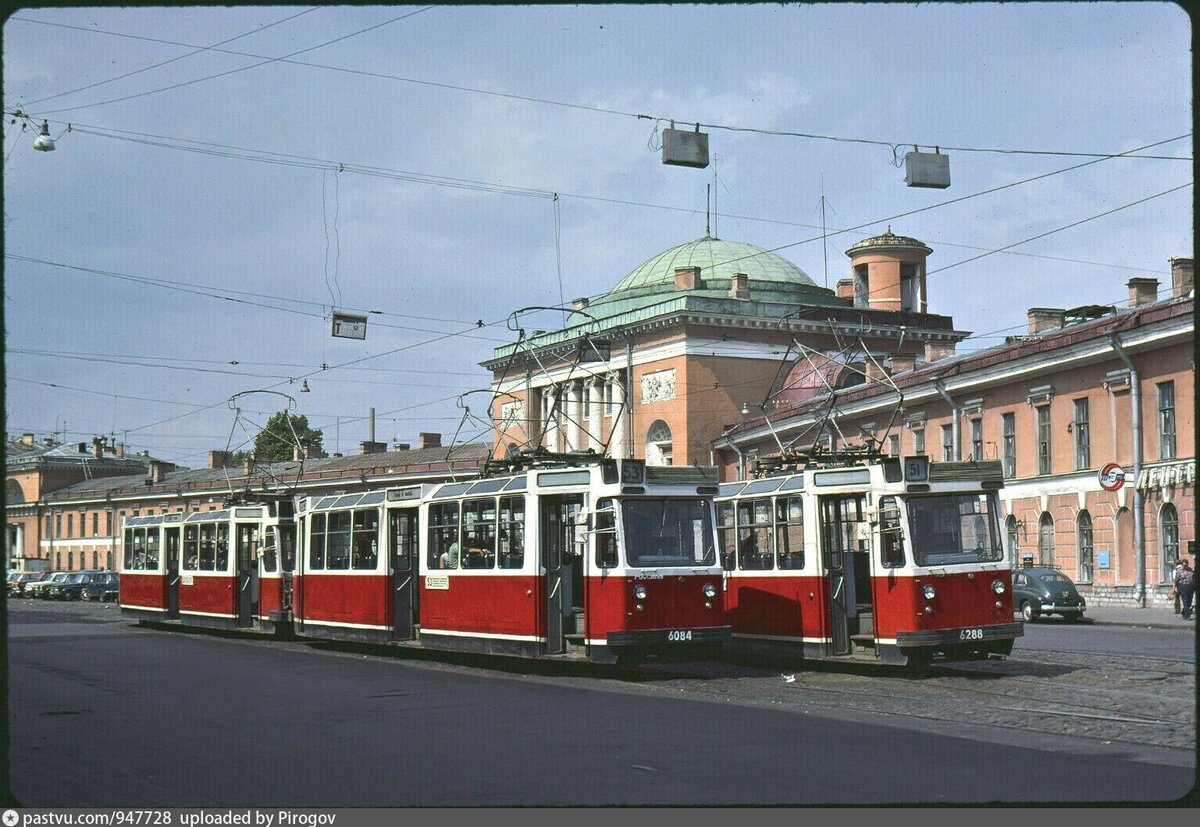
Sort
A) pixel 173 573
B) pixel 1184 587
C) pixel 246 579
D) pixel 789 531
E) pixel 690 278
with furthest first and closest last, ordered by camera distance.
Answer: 1. pixel 690 278
2. pixel 173 573
3. pixel 1184 587
4. pixel 246 579
5. pixel 789 531

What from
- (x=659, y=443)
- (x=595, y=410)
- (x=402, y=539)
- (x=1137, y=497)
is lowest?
(x=402, y=539)

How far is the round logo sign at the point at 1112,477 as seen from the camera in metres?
37.2

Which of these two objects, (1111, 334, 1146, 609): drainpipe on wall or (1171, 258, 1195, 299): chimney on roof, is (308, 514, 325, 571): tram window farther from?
(1171, 258, 1195, 299): chimney on roof

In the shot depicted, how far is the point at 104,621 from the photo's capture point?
43469 millimetres

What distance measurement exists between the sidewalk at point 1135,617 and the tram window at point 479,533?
16952mm

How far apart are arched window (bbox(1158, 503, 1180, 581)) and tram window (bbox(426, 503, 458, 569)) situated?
79.1 ft

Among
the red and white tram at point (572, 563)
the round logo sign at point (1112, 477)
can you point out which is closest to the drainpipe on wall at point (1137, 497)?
the round logo sign at point (1112, 477)

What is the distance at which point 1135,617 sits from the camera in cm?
3659

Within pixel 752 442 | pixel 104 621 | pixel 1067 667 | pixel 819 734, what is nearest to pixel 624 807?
pixel 819 734

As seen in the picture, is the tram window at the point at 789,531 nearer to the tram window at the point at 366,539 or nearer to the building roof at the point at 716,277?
the tram window at the point at 366,539

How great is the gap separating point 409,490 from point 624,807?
53.0 feet

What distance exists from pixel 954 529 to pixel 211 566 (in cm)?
2068

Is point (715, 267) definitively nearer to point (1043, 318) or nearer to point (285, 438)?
point (1043, 318)

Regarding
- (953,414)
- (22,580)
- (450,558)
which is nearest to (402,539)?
(450,558)
